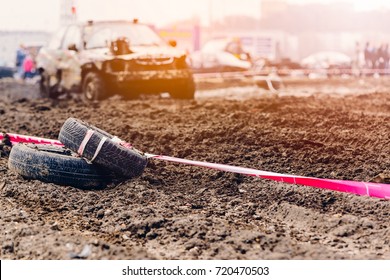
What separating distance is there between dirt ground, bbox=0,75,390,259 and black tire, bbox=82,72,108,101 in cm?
281

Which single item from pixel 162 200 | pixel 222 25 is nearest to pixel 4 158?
pixel 162 200

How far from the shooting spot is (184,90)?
45.5 feet

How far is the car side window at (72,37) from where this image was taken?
1362cm

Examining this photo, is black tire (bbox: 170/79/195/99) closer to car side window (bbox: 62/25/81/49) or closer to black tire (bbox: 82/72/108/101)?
black tire (bbox: 82/72/108/101)

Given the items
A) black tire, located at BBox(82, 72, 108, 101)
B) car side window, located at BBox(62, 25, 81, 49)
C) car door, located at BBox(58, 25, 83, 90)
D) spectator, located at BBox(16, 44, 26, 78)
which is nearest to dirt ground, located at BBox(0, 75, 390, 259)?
black tire, located at BBox(82, 72, 108, 101)

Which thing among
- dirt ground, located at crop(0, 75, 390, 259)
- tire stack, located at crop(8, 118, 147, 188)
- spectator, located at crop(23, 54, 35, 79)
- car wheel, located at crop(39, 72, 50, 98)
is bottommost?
spectator, located at crop(23, 54, 35, 79)

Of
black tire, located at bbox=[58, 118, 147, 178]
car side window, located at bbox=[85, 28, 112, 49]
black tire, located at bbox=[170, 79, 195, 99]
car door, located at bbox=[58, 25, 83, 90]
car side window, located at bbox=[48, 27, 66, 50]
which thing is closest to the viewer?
black tire, located at bbox=[58, 118, 147, 178]

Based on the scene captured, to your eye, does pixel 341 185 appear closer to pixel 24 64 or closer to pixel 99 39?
pixel 99 39

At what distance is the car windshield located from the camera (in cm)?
1340

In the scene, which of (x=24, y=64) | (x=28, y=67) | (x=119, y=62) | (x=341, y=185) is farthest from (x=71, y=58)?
(x=24, y=64)

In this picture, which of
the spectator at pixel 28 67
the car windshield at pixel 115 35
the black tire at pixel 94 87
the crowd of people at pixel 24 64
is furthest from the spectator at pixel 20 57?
the black tire at pixel 94 87

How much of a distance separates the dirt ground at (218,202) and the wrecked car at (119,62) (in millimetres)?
2844
